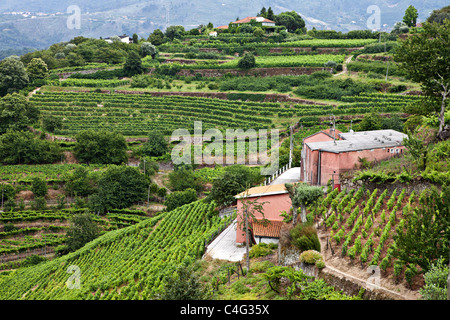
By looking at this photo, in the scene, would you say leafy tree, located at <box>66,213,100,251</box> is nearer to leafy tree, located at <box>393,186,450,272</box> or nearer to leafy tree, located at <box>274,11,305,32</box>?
leafy tree, located at <box>393,186,450,272</box>

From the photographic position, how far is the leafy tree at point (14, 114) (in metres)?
54.3

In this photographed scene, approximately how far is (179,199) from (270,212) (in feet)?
57.9

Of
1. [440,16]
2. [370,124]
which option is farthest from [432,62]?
[440,16]

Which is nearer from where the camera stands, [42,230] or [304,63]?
[42,230]

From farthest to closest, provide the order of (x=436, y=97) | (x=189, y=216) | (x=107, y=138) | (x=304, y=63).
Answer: (x=304, y=63)
(x=107, y=138)
(x=189, y=216)
(x=436, y=97)

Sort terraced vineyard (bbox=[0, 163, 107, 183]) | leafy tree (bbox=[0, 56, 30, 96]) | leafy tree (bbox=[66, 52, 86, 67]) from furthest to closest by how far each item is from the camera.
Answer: leafy tree (bbox=[66, 52, 86, 67]) < leafy tree (bbox=[0, 56, 30, 96]) < terraced vineyard (bbox=[0, 163, 107, 183])

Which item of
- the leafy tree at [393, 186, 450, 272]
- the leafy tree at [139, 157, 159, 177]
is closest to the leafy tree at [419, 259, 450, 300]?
the leafy tree at [393, 186, 450, 272]

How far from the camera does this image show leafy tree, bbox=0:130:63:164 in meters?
48.8

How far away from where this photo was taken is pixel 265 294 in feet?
50.1

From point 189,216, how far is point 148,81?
37.2m

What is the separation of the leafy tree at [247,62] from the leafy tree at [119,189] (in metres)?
27.4

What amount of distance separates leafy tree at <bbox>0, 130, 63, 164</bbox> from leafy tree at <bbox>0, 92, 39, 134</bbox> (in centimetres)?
482
